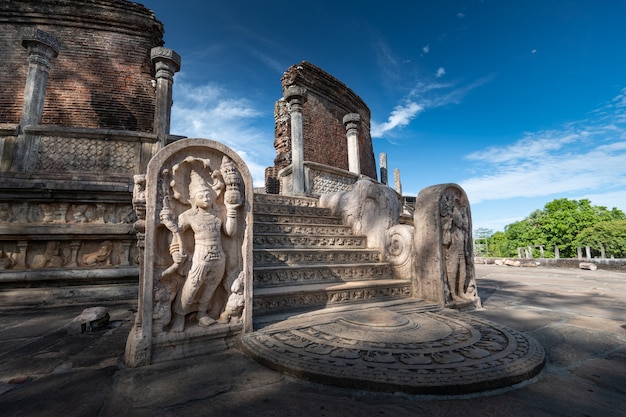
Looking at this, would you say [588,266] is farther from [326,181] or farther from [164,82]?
[164,82]

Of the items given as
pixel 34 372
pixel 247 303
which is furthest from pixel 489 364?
pixel 34 372

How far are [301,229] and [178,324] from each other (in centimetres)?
262

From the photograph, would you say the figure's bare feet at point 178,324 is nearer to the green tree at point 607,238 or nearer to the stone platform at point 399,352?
the stone platform at point 399,352

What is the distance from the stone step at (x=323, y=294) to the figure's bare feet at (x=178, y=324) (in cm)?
74

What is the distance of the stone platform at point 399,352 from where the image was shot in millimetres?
1653

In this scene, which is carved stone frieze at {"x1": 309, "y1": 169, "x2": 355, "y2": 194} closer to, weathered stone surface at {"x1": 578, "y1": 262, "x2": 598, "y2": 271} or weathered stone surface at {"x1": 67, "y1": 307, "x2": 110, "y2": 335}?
weathered stone surface at {"x1": 67, "y1": 307, "x2": 110, "y2": 335}

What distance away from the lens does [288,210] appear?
210 inches

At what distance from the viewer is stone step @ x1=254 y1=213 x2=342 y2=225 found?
15.3 ft

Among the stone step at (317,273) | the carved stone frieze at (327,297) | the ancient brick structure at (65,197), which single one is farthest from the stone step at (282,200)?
the carved stone frieze at (327,297)

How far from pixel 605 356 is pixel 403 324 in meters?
1.42

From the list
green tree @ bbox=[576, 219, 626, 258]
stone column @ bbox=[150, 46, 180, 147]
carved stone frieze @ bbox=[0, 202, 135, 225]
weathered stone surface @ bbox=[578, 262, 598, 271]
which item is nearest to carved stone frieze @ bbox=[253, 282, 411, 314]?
carved stone frieze @ bbox=[0, 202, 135, 225]

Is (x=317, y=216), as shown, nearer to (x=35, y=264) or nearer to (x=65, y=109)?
(x=35, y=264)

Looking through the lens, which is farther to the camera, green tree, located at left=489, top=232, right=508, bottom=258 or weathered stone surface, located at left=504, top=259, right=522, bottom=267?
green tree, located at left=489, top=232, right=508, bottom=258

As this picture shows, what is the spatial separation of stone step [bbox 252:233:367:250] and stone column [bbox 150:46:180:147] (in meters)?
3.60
